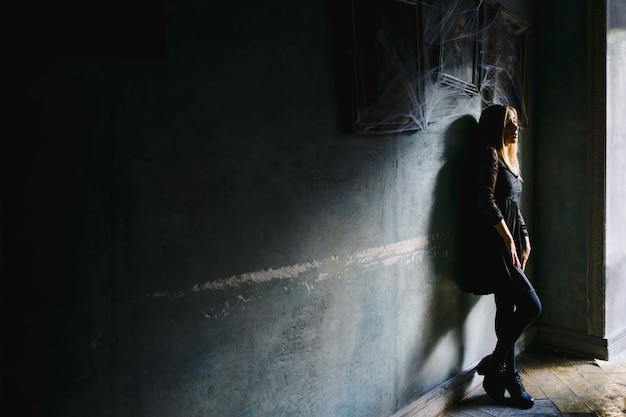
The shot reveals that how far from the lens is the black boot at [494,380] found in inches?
127

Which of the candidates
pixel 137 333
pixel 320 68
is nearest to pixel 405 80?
pixel 320 68

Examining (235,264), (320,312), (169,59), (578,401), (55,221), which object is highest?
(169,59)

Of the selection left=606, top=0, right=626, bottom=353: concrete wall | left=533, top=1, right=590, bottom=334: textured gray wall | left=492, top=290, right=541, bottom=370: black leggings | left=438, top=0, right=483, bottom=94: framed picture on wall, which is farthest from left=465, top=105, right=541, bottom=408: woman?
left=606, top=0, right=626, bottom=353: concrete wall

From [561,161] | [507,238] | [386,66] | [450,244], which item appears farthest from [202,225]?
[561,161]

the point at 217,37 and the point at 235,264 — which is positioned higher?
the point at 217,37

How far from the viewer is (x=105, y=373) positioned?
1646mm

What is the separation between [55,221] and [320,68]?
54.3 inches

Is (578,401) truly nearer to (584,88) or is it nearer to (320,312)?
(320,312)

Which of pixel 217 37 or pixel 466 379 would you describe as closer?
pixel 217 37

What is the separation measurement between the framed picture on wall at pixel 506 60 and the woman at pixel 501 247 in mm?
423

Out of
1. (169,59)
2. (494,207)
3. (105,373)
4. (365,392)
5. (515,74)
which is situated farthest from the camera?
(515,74)

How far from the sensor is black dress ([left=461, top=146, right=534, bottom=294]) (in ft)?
10.0

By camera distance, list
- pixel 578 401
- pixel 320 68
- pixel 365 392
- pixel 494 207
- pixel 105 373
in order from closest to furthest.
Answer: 1. pixel 105 373
2. pixel 320 68
3. pixel 365 392
4. pixel 494 207
5. pixel 578 401

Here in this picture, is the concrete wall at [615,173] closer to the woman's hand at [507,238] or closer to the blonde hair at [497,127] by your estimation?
the blonde hair at [497,127]
